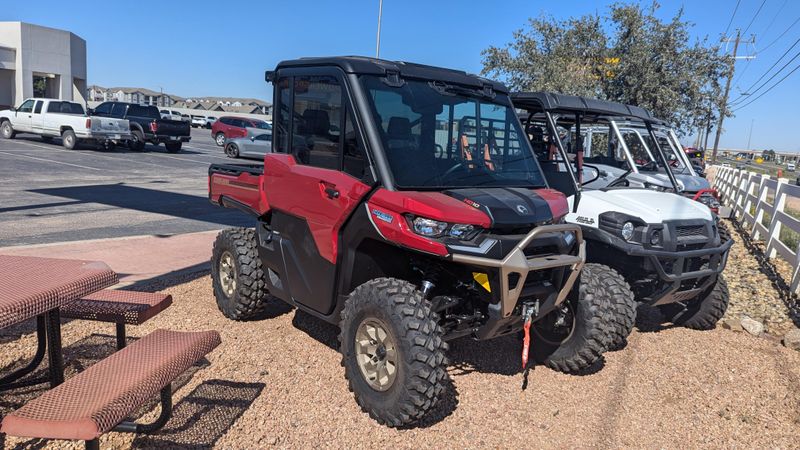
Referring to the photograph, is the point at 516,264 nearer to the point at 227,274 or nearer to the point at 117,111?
the point at 227,274

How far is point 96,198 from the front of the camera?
12.3 meters

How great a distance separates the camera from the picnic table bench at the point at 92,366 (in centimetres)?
255

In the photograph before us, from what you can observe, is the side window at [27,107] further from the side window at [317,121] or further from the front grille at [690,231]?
the front grille at [690,231]

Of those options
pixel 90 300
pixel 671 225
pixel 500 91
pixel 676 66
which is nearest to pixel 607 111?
pixel 671 225

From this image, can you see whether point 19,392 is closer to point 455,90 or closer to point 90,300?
point 90,300

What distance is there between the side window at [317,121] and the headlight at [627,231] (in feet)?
8.80

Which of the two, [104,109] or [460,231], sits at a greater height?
[104,109]

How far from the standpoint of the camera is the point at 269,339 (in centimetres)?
523

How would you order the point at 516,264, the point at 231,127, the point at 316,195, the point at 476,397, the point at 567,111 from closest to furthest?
1. the point at 516,264
2. the point at 316,195
3. the point at 476,397
4. the point at 567,111
5. the point at 231,127

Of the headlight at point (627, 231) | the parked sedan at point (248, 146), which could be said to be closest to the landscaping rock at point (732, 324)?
the headlight at point (627, 231)

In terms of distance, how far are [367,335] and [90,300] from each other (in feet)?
6.58

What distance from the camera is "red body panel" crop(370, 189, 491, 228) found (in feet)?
11.8

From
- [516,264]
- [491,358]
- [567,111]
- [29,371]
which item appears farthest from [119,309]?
[567,111]

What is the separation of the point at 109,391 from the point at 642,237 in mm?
4267
